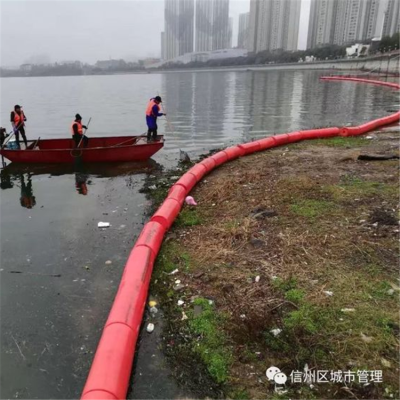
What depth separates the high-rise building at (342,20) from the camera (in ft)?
404

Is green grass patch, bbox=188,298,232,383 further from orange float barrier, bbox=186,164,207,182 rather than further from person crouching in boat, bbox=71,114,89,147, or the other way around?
person crouching in boat, bbox=71,114,89,147

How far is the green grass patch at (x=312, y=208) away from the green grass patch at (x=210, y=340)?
3.12 metres

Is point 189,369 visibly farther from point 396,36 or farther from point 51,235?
point 396,36

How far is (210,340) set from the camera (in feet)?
14.7

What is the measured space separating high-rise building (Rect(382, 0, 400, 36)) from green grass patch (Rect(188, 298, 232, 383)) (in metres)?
125

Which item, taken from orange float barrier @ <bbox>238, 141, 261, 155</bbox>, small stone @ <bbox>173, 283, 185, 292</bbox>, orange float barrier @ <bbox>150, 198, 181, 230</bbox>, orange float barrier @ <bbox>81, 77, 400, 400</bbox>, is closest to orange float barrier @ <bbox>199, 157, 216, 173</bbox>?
orange float barrier @ <bbox>238, 141, 261, 155</bbox>

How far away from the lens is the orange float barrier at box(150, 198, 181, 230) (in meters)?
7.20

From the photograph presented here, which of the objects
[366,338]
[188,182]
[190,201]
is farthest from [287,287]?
[188,182]

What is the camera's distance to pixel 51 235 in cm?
823

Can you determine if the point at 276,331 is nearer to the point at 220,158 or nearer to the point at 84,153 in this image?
the point at 220,158

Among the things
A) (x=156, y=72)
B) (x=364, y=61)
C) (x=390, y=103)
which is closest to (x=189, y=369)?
(x=390, y=103)

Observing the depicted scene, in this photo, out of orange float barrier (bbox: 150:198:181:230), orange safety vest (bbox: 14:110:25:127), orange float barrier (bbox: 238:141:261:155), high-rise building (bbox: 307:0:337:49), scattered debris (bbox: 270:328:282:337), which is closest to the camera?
scattered debris (bbox: 270:328:282:337)

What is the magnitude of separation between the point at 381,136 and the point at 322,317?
42.3ft

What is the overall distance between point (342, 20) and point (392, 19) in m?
24.0
